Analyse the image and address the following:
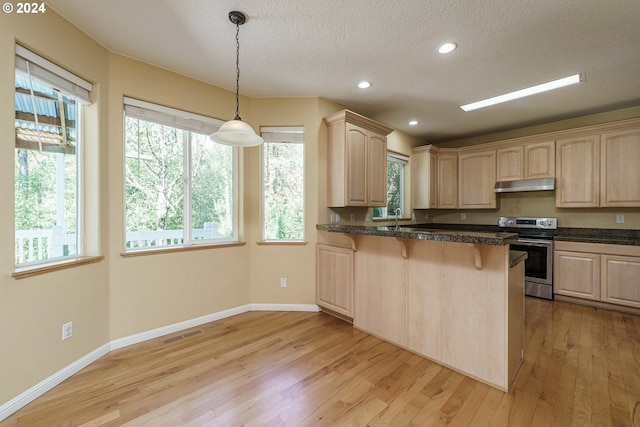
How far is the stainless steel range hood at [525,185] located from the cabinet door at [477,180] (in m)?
0.15

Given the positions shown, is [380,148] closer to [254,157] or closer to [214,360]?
[254,157]

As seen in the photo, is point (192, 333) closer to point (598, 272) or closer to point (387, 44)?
point (387, 44)

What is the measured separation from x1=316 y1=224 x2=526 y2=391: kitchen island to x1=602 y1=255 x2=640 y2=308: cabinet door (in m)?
2.23

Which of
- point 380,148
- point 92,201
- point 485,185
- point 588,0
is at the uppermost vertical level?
point 588,0

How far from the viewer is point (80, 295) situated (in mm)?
2123

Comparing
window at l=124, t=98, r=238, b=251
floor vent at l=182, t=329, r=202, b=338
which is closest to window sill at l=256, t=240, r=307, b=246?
window at l=124, t=98, r=238, b=251

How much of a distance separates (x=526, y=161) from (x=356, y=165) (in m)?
2.96

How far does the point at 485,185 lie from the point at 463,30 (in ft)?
10.8

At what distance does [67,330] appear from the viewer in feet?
Answer: 6.63

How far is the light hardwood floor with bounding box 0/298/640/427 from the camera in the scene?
159 centimetres

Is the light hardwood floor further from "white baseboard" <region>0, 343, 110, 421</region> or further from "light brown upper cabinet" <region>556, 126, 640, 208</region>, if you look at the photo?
"light brown upper cabinet" <region>556, 126, 640, 208</region>

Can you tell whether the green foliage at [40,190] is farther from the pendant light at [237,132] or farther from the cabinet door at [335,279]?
the cabinet door at [335,279]

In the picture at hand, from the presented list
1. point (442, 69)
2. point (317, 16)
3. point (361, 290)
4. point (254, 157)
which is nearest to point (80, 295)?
point (254, 157)

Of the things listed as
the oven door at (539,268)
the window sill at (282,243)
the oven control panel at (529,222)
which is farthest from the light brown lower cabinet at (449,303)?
the oven control panel at (529,222)
